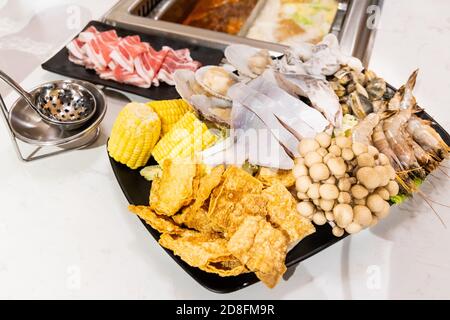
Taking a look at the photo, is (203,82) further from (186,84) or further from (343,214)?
(343,214)

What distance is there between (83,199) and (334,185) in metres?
0.82

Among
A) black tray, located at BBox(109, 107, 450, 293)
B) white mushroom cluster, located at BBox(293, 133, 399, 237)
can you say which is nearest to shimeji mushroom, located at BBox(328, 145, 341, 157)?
white mushroom cluster, located at BBox(293, 133, 399, 237)

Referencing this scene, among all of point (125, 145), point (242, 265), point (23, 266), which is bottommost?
point (23, 266)

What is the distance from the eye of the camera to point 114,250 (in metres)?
1.19

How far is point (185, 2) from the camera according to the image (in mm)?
2328

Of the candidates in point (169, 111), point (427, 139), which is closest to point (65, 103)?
point (169, 111)

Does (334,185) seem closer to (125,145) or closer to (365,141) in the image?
(365,141)

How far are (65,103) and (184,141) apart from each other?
0.55 metres

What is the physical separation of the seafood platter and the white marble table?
0.41 ft

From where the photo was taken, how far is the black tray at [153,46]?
1.63 meters

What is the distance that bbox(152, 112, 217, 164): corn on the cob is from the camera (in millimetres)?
1240

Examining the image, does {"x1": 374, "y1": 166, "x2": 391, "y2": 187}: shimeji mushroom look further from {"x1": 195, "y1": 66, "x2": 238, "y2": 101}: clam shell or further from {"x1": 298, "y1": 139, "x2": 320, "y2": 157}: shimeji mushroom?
{"x1": 195, "y1": 66, "x2": 238, "y2": 101}: clam shell

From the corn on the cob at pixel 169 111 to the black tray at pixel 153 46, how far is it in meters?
0.29

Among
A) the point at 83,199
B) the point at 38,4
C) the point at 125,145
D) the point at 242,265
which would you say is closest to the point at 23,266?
the point at 83,199
